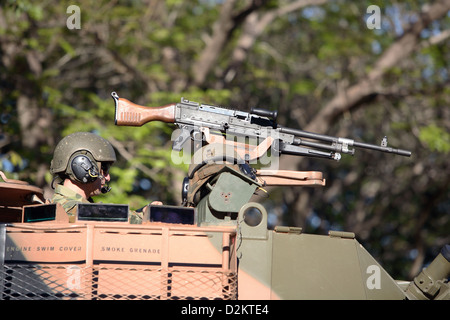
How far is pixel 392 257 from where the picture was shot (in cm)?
2292

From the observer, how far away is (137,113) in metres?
6.11

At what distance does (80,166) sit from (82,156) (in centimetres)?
8

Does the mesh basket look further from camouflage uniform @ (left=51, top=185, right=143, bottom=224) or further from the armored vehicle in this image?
camouflage uniform @ (left=51, top=185, right=143, bottom=224)

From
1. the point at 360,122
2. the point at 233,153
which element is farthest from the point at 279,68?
the point at 233,153

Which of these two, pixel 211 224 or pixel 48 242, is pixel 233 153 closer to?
pixel 211 224

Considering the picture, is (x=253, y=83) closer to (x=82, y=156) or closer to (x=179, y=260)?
(x=82, y=156)

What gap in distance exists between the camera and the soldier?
538cm

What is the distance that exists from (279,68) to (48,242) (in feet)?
47.7

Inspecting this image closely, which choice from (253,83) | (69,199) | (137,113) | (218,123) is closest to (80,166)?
(69,199)

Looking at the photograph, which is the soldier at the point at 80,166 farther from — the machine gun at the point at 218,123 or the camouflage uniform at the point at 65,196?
the machine gun at the point at 218,123

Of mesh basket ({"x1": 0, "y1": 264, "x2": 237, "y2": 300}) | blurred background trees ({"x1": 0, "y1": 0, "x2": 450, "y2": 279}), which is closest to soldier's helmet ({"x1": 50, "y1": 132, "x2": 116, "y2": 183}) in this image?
mesh basket ({"x1": 0, "y1": 264, "x2": 237, "y2": 300})

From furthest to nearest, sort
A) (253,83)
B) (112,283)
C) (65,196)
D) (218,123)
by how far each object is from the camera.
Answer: (253,83) → (218,123) → (65,196) → (112,283)

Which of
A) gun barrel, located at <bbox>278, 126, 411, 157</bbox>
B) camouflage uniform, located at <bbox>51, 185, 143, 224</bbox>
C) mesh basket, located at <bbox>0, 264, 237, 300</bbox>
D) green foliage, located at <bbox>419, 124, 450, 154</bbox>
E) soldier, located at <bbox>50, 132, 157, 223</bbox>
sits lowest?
mesh basket, located at <bbox>0, 264, 237, 300</bbox>

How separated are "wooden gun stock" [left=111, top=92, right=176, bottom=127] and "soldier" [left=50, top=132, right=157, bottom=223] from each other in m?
0.58
